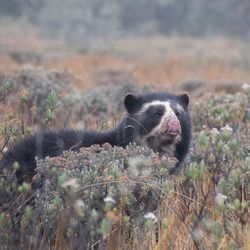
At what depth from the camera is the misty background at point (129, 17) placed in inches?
1697

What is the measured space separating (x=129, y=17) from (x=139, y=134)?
44146mm

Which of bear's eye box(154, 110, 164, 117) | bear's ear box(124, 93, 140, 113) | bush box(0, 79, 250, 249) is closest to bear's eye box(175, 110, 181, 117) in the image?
bear's eye box(154, 110, 164, 117)

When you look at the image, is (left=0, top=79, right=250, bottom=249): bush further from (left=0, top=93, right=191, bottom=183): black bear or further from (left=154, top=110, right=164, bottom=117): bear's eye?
(left=154, top=110, right=164, bottom=117): bear's eye

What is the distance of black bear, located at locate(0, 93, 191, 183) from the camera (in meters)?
6.22

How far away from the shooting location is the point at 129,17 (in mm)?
50188

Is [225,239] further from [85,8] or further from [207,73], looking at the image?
[85,8]

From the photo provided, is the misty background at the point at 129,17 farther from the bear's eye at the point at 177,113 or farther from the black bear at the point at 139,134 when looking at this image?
the bear's eye at the point at 177,113

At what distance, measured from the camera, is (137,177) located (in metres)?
4.95

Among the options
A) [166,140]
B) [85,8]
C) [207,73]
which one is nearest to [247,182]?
[166,140]

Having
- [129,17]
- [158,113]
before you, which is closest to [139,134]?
[158,113]

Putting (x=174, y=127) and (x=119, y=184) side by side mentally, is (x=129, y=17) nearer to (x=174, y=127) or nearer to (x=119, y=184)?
(x=174, y=127)

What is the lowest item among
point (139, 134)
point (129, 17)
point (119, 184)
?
point (129, 17)

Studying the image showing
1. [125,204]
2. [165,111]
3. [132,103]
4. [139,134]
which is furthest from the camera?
[132,103]

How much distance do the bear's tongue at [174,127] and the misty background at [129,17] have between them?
3488cm
